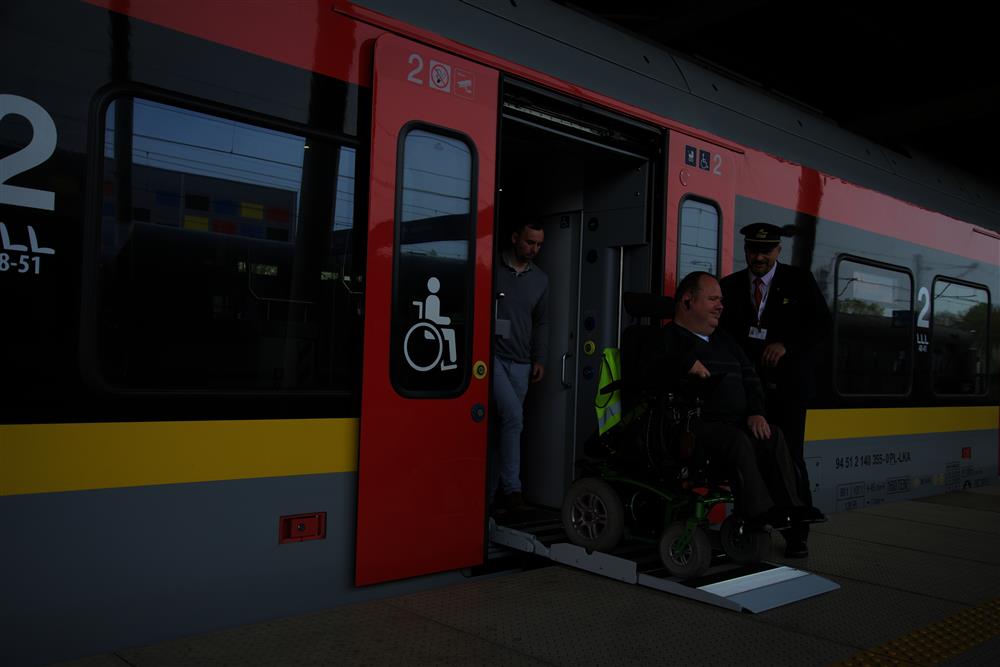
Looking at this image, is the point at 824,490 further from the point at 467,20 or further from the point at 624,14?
the point at 624,14

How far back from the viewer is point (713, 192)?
4785 millimetres

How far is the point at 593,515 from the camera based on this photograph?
13.1ft

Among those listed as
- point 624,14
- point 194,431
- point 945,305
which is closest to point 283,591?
point 194,431

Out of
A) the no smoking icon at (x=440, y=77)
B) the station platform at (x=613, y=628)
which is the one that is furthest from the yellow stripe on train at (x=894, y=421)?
the no smoking icon at (x=440, y=77)

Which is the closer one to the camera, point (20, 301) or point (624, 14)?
point (20, 301)

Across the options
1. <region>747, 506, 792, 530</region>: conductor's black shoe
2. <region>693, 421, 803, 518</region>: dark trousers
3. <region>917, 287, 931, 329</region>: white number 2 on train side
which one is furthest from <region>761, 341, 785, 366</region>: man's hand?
<region>917, 287, 931, 329</region>: white number 2 on train side

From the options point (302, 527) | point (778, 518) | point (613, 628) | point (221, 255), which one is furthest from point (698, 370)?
point (221, 255)

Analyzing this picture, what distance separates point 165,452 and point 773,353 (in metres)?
3.21

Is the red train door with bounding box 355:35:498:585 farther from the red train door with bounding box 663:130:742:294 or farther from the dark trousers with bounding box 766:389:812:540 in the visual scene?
the dark trousers with bounding box 766:389:812:540

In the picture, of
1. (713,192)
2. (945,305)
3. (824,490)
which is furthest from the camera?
(945,305)

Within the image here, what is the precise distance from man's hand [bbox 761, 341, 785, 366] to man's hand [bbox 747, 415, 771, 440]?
1.94ft

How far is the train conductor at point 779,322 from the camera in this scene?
15.2 ft

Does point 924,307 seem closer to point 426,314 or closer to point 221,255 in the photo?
point 426,314

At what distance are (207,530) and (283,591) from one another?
0.40 metres
